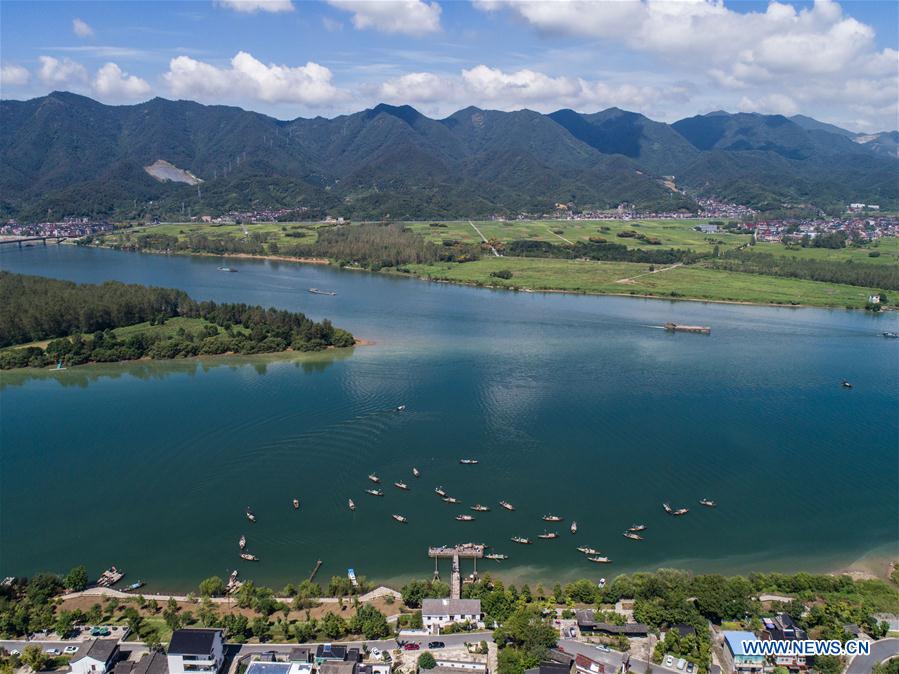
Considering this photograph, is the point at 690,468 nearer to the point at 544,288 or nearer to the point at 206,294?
the point at 544,288

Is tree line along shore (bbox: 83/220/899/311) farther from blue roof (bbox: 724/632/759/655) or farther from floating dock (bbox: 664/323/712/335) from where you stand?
blue roof (bbox: 724/632/759/655)

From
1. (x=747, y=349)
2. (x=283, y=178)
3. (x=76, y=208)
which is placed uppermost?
(x=283, y=178)

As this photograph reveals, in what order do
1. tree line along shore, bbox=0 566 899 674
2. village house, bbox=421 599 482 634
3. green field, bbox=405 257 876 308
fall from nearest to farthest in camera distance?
tree line along shore, bbox=0 566 899 674, village house, bbox=421 599 482 634, green field, bbox=405 257 876 308

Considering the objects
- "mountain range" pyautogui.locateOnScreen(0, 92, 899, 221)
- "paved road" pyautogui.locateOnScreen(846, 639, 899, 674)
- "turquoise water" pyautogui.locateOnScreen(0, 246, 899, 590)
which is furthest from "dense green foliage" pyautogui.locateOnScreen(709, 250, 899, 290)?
"mountain range" pyautogui.locateOnScreen(0, 92, 899, 221)

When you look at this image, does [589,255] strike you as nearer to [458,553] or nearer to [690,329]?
[690,329]

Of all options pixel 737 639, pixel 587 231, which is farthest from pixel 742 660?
pixel 587 231

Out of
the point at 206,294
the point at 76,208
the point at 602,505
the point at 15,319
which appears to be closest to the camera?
the point at 602,505

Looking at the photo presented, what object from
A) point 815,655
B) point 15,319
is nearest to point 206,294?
point 15,319
